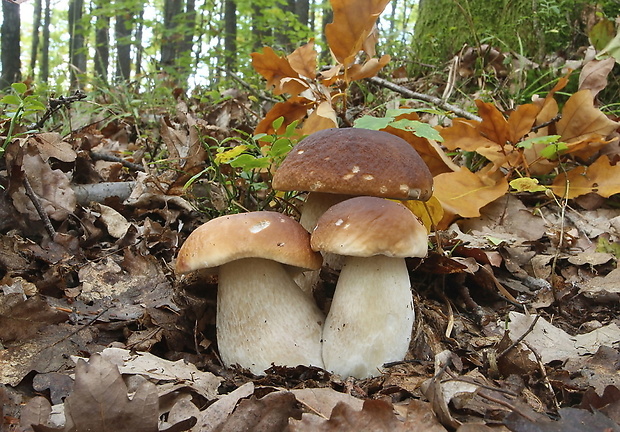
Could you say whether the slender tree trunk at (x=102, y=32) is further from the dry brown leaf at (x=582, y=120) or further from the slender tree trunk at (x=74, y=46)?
the dry brown leaf at (x=582, y=120)

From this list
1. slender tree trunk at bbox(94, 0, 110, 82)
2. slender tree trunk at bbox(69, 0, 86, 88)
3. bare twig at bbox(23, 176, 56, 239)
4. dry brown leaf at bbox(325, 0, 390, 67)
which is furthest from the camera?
slender tree trunk at bbox(94, 0, 110, 82)

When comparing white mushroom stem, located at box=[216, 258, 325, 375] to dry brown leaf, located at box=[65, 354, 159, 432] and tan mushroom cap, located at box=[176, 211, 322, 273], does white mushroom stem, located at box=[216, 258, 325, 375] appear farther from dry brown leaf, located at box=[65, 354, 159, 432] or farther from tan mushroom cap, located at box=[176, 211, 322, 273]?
dry brown leaf, located at box=[65, 354, 159, 432]

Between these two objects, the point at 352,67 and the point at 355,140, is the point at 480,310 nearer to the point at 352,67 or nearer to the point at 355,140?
the point at 355,140

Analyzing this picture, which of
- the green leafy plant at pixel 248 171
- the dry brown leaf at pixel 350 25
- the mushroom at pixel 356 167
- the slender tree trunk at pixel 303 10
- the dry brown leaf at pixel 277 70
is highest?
the slender tree trunk at pixel 303 10

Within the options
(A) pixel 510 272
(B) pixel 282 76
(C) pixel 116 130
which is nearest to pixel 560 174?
(A) pixel 510 272

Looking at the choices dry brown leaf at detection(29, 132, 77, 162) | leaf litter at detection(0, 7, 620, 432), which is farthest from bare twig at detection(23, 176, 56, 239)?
dry brown leaf at detection(29, 132, 77, 162)

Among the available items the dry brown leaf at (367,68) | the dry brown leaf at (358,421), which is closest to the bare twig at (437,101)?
the dry brown leaf at (367,68)
